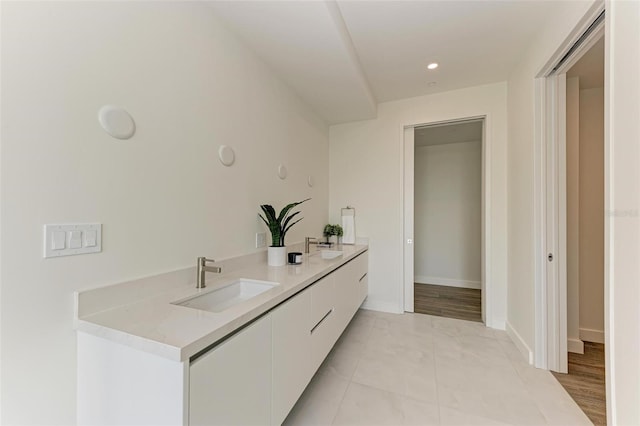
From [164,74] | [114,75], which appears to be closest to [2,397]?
[114,75]

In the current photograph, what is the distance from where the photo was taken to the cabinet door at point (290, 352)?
3.79 feet

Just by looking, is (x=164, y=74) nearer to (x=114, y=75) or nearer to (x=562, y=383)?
(x=114, y=75)

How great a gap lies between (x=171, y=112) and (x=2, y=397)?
1218mm

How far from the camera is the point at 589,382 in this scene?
1770mm

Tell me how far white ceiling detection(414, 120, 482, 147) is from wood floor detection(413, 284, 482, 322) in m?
2.32

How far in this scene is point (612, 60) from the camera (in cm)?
106

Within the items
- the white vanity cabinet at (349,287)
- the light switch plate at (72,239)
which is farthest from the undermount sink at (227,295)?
the white vanity cabinet at (349,287)

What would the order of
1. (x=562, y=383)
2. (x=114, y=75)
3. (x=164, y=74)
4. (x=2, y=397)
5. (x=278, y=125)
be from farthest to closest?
1. (x=278, y=125)
2. (x=562, y=383)
3. (x=164, y=74)
4. (x=114, y=75)
5. (x=2, y=397)

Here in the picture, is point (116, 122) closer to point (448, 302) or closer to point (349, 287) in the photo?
point (349, 287)

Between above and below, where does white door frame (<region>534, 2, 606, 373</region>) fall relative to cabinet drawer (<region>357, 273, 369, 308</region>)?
above

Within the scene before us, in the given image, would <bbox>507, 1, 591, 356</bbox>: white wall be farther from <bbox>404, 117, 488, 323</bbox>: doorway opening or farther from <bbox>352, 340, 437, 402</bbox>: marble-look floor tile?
<bbox>404, 117, 488, 323</bbox>: doorway opening

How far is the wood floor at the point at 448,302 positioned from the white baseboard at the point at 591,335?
0.82m

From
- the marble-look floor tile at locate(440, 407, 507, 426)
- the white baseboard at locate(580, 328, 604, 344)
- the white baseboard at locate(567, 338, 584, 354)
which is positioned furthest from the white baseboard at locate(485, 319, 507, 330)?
the marble-look floor tile at locate(440, 407, 507, 426)

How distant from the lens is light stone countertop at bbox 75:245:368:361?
2.53ft
